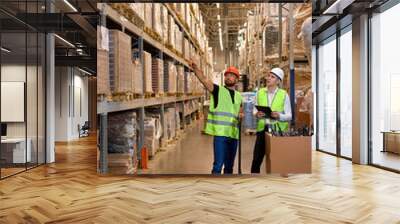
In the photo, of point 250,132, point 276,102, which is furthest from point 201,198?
point 276,102

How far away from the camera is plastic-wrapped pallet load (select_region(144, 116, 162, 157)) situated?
5828 mm

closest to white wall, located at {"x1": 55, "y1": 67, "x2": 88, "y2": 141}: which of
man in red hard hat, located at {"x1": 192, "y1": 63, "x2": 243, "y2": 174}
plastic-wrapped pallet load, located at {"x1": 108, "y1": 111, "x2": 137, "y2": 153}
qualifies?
plastic-wrapped pallet load, located at {"x1": 108, "y1": 111, "x2": 137, "y2": 153}

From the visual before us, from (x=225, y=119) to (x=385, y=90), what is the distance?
3.15 meters

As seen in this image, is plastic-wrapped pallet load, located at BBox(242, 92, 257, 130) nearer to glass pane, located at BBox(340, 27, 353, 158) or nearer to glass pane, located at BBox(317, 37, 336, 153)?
glass pane, located at BBox(340, 27, 353, 158)

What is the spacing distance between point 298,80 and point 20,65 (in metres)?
4.63

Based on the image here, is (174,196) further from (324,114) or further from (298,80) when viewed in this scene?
(324,114)

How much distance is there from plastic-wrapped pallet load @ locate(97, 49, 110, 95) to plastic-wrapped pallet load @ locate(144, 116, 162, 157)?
929 mm

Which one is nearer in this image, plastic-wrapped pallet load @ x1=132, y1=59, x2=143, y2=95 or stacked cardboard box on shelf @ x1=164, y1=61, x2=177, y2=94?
plastic-wrapped pallet load @ x1=132, y1=59, x2=143, y2=95

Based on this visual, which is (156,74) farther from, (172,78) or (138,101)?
(138,101)

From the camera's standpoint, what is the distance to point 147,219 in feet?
12.2

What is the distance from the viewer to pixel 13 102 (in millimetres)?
7848

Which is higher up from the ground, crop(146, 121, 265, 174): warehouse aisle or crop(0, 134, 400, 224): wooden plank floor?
crop(146, 121, 265, 174): warehouse aisle

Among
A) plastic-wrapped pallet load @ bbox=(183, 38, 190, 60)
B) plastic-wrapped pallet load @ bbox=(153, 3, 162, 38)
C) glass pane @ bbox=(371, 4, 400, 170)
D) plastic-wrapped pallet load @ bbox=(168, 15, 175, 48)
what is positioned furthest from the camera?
glass pane @ bbox=(371, 4, 400, 170)

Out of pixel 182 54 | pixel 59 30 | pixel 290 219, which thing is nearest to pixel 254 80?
pixel 182 54
